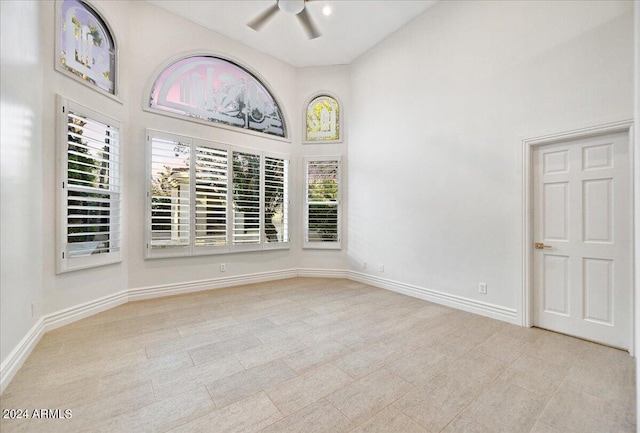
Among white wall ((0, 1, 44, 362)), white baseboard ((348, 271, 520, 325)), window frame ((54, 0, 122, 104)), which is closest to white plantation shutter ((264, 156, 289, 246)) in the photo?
white baseboard ((348, 271, 520, 325))

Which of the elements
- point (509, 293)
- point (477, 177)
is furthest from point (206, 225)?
point (509, 293)

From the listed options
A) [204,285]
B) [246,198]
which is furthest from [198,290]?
[246,198]

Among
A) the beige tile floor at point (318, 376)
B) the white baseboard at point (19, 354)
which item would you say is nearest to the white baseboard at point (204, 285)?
the beige tile floor at point (318, 376)

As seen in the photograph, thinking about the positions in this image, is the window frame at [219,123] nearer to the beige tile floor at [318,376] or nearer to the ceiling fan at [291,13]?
the ceiling fan at [291,13]

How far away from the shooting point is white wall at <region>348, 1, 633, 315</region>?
8.52 feet

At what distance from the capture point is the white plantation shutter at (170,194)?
3875mm

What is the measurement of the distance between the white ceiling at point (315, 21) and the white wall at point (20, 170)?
210 centimetres

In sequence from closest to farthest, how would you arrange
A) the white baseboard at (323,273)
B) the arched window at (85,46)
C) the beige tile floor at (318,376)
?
the beige tile floor at (318,376), the arched window at (85,46), the white baseboard at (323,273)

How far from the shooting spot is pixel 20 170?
2.22 metres

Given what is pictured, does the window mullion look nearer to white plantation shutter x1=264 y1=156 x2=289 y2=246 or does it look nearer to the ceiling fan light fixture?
white plantation shutter x1=264 y1=156 x2=289 y2=246

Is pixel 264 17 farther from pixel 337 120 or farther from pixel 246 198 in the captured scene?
pixel 246 198

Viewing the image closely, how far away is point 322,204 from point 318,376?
11.6ft

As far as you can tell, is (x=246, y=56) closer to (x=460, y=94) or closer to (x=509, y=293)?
(x=460, y=94)

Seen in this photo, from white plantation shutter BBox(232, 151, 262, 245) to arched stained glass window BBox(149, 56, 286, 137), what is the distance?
26.0 inches
